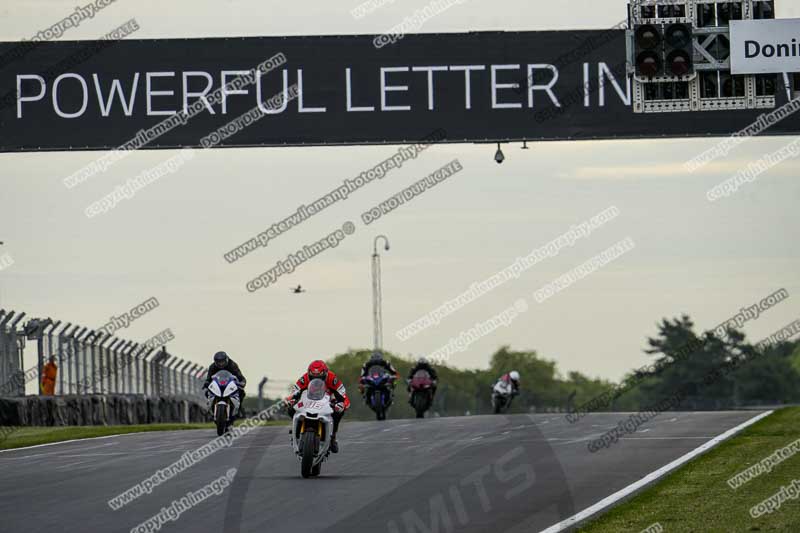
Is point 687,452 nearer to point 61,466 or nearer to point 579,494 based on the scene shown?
point 579,494

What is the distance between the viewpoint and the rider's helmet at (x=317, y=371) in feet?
61.3

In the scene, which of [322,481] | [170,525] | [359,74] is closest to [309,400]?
[322,481]

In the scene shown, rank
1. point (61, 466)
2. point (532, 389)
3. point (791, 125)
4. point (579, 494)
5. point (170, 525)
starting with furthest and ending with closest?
point (532, 389) → point (791, 125) → point (61, 466) → point (579, 494) → point (170, 525)

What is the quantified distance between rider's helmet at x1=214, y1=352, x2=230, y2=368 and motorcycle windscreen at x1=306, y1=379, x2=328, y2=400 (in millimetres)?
7713

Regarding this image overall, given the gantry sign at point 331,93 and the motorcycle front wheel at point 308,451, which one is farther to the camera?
the gantry sign at point 331,93

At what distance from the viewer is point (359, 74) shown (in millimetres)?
26547

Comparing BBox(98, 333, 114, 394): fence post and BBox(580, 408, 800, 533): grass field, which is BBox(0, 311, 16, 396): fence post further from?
BBox(580, 408, 800, 533): grass field

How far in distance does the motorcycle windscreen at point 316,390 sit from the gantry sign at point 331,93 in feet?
28.0

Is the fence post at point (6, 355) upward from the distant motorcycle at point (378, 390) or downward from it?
upward

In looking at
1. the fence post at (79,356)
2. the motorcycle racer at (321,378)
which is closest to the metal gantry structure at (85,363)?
the fence post at (79,356)

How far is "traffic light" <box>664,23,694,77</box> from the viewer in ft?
70.0

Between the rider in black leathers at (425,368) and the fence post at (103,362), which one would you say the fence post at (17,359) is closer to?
the fence post at (103,362)

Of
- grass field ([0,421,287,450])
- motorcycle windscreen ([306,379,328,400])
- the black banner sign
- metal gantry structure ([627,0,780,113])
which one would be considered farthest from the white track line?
grass field ([0,421,287,450])

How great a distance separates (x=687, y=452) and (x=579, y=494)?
229 inches
